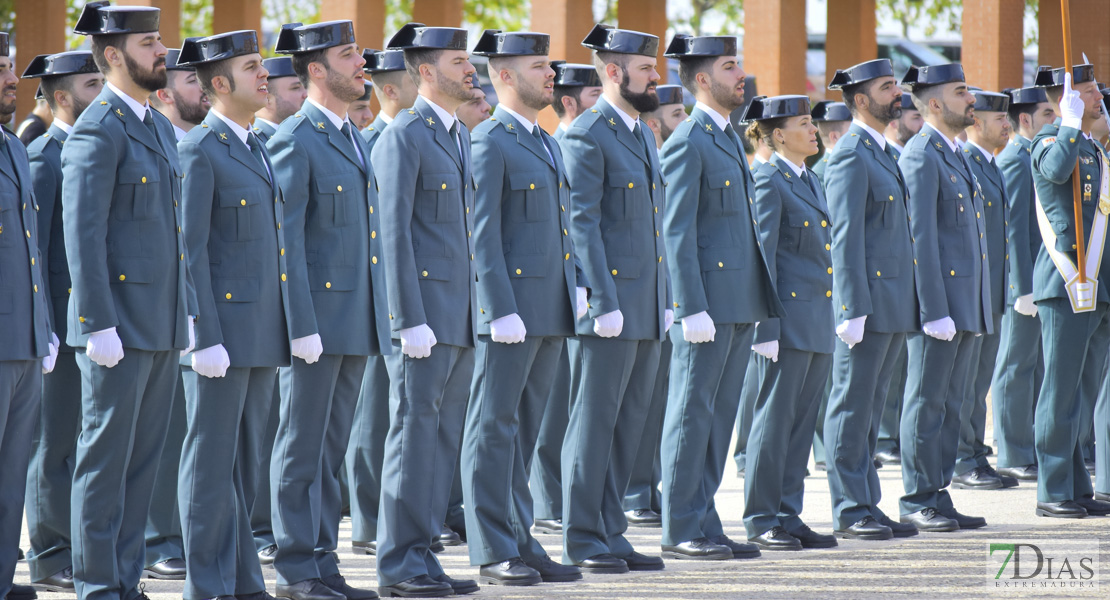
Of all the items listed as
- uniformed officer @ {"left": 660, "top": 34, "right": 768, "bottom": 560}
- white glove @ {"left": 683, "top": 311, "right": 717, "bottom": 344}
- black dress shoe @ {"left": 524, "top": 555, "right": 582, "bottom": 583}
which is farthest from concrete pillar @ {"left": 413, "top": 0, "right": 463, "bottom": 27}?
black dress shoe @ {"left": 524, "top": 555, "right": 582, "bottom": 583}

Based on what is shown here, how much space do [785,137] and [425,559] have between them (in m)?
2.96

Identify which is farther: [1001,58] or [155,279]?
[1001,58]

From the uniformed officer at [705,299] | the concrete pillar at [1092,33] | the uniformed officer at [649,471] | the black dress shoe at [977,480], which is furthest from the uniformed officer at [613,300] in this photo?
the concrete pillar at [1092,33]

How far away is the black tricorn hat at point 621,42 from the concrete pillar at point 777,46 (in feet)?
22.4

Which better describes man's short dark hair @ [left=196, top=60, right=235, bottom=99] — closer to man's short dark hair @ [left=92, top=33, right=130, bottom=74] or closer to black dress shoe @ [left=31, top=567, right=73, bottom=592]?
man's short dark hair @ [left=92, top=33, right=130, bottom=74]

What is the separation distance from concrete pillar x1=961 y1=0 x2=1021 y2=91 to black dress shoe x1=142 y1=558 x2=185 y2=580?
9463mm

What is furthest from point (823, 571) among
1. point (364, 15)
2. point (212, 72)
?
point (364, 15)

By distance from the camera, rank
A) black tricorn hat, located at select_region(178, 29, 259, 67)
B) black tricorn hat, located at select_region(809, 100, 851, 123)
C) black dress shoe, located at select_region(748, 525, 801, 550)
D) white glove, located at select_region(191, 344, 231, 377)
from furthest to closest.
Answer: black tricorn hat, located at select_region(809, 100, 851, 123)
black dress shoe, located at select_region(748, 525, 801, 550)
black tricorn hat, located at select_region(178, 29, 259, 67)
white glove, located at select_region(191, 344, 231, 377)

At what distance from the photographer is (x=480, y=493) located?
20.6 feet

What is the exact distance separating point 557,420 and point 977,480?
374cm

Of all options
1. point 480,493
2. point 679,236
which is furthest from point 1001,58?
point 480,493

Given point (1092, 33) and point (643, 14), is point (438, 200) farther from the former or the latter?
point (643, 14)

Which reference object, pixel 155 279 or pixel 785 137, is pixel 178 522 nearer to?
pixel 155 279

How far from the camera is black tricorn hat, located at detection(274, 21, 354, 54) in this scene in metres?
5.99
